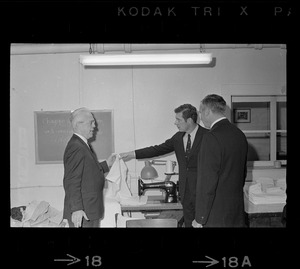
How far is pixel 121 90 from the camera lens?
1451mm

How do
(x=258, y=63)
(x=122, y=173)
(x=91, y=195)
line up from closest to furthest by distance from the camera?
(x=258, y=63) → (x=91, y=195) → (x=122, y=173)

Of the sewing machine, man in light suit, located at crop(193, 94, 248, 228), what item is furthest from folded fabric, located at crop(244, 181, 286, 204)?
the sewing machine

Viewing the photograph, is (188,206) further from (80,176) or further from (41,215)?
(41,215)

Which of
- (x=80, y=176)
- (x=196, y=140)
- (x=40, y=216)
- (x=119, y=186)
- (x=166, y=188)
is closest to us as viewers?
(x=40, y=216)

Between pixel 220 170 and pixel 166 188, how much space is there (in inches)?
16.5

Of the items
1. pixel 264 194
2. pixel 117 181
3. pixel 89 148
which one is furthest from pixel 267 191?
pixel 89 148

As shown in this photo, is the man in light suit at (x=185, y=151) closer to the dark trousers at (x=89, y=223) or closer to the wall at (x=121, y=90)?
the wall at (x=121, y=90)

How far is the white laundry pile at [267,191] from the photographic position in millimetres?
1428

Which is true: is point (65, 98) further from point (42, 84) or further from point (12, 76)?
point (12, 76)

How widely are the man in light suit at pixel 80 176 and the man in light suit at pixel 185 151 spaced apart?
0.57 ft
